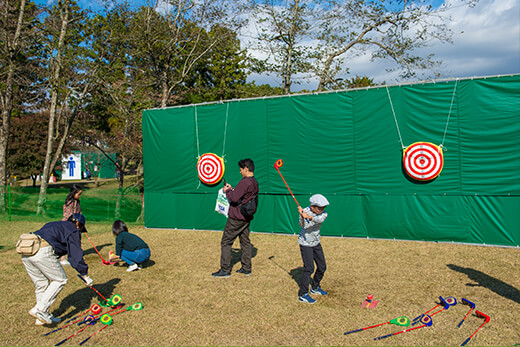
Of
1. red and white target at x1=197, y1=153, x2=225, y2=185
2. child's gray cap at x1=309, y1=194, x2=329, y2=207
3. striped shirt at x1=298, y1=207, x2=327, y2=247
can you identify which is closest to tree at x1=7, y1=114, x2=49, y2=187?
red and white target at x1=197, y1=153, x2=225, y2=185

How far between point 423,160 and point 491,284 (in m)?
3.57

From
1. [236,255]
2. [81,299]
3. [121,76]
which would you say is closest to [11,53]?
[121,76]

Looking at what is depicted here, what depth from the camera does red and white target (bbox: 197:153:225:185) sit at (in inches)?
431

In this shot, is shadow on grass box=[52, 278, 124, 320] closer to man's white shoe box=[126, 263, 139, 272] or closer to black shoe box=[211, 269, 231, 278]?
man's white shoe box=[126, 263, 139, 272]

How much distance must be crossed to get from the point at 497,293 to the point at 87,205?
12677 millimetres

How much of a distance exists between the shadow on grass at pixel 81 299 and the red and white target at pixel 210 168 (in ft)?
16.1

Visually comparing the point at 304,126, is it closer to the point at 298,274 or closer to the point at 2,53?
the point at 298,274

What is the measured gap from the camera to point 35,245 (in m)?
4.57

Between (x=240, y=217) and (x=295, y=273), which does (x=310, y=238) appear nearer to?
(x=240, y=217)

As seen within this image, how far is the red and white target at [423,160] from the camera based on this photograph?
873 centimetres

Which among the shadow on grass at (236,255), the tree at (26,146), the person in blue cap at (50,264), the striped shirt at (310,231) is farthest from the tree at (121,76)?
the tree at (26,146)

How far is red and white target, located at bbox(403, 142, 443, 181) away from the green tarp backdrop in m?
0.14

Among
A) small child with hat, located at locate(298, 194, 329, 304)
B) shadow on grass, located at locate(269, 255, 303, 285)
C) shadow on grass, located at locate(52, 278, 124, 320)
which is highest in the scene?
small child with hat, located at locate(298, 194, 329, 304)

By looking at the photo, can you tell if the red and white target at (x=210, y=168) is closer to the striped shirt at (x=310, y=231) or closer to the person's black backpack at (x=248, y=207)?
the person's black backpack at (x=248, y=207)
